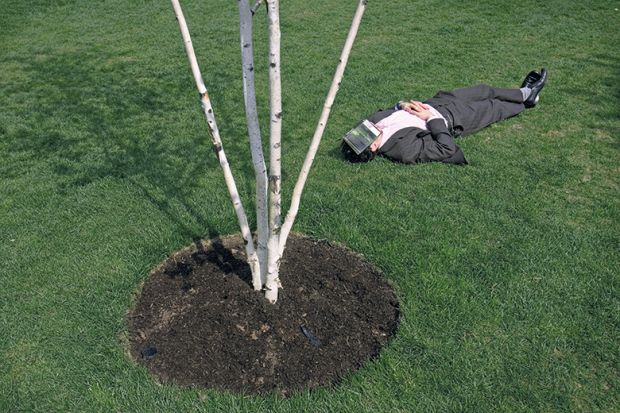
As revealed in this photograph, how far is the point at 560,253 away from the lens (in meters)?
4.50

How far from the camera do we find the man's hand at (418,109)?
6.17m

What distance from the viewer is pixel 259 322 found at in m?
3.81

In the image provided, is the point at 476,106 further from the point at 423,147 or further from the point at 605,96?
the point at 605,96

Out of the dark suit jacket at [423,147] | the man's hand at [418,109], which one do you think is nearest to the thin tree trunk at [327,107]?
the dark suit jacket at [423,147]

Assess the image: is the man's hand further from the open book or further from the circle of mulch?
the circle of mulch

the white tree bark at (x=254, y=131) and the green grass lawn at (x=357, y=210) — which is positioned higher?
the white tree bark at (x=254, y=131)

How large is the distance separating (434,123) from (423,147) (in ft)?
1.10

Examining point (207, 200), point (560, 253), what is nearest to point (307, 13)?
point (207, 200)

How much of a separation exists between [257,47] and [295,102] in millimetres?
2431

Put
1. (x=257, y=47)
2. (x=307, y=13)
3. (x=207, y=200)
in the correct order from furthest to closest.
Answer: (x=307, y=13)
(x=257, y=47)
(x=207, y=200)

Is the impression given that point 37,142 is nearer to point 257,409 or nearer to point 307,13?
point 257,409

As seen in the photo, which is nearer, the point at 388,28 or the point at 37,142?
the point at 37,142

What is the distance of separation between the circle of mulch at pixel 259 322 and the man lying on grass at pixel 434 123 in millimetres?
1659

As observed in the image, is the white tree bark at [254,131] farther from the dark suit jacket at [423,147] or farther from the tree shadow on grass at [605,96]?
the tree shadow on grass at [605,96]
